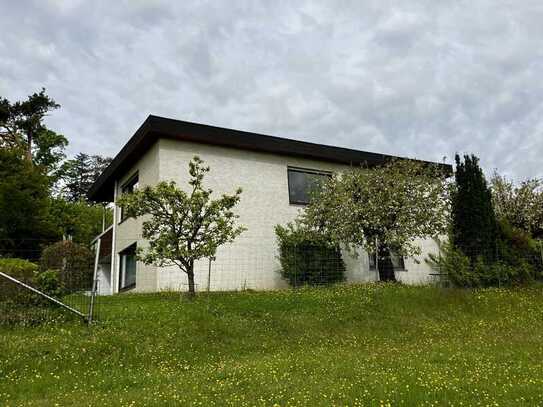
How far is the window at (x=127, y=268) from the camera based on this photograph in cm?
1648

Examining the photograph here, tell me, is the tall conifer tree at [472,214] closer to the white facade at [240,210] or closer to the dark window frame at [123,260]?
the white facade at [240,210]

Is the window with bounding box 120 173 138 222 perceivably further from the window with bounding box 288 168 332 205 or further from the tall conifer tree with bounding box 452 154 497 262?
the tall conifer tree with bounding box 452 154 497 262

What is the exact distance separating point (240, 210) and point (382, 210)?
14.6ft

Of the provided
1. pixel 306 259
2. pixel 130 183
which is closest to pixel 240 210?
pixel 306 259

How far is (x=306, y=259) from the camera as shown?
46.6 feet

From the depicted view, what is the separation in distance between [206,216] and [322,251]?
4.85m

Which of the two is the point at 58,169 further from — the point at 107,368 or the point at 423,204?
the point at 107,368

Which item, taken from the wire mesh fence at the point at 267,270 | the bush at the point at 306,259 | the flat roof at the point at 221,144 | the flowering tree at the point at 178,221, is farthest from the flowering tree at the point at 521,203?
the flowering tree at the point at 178,221

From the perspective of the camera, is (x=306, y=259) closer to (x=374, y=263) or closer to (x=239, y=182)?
(x=239, y=182)

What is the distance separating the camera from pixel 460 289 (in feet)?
41.5

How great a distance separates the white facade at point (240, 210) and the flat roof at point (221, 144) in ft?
0.97

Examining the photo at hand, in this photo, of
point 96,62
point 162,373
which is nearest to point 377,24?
point 96,62

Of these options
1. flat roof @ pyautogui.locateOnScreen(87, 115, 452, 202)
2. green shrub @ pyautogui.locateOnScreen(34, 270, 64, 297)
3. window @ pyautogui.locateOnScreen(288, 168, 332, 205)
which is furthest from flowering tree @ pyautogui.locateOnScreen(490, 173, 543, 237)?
green shrub @ pyautogui.locateOnScreen(34, 270, 64, 297)

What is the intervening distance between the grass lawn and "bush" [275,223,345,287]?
221 centimetres
